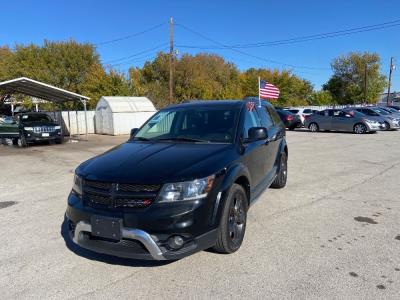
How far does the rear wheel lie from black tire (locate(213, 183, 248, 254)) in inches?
729

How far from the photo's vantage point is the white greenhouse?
23000 millimetres

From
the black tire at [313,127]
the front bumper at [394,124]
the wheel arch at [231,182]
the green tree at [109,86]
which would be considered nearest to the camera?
the wheel arch at [231,182]

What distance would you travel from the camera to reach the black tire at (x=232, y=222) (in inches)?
146

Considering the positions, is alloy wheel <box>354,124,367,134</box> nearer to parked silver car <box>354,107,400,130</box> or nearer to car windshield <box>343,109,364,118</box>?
car windshield <box>343,109,364,118</box>

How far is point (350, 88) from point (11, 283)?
7062 centimetres

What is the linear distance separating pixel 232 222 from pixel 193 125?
4.94 ft

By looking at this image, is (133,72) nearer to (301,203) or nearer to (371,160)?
(371,160)

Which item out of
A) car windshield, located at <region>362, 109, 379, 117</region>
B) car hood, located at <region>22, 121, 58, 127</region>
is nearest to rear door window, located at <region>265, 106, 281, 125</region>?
car hood, located at <region>22, 121, 58, 127</region>

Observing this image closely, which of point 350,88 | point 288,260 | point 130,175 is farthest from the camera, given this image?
point 350,88

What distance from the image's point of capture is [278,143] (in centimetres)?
651

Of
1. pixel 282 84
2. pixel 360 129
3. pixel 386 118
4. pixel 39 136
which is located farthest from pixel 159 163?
pixel 282 84

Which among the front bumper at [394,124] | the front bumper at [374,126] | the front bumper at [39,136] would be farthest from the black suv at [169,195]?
the front bumper at [394,124]

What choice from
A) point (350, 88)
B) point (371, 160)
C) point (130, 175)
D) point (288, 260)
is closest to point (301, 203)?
point (288, 260)

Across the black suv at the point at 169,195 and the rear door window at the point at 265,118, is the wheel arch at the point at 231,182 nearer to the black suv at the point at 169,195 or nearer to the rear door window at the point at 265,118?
the black suv at the point at 169,195
